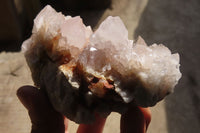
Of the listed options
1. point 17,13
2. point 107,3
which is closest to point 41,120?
point 17,13

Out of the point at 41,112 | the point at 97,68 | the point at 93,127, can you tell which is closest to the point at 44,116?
the point at 41,112

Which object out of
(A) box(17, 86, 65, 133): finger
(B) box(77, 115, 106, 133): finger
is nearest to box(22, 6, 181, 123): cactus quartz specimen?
(A) box(17, 86, 65, 133): finger

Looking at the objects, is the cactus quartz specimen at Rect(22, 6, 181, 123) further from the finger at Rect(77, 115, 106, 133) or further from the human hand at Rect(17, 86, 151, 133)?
the finger at Rect(77, 115, 106, 133)

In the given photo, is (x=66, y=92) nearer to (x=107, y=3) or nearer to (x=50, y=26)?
(x=50, y=26)

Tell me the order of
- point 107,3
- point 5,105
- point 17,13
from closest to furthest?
1. point 5,105
2. point 17,13
3. point 107,3

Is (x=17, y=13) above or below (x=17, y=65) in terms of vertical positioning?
above

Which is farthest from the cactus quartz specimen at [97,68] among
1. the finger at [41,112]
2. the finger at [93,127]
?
the finger at [93,127]
